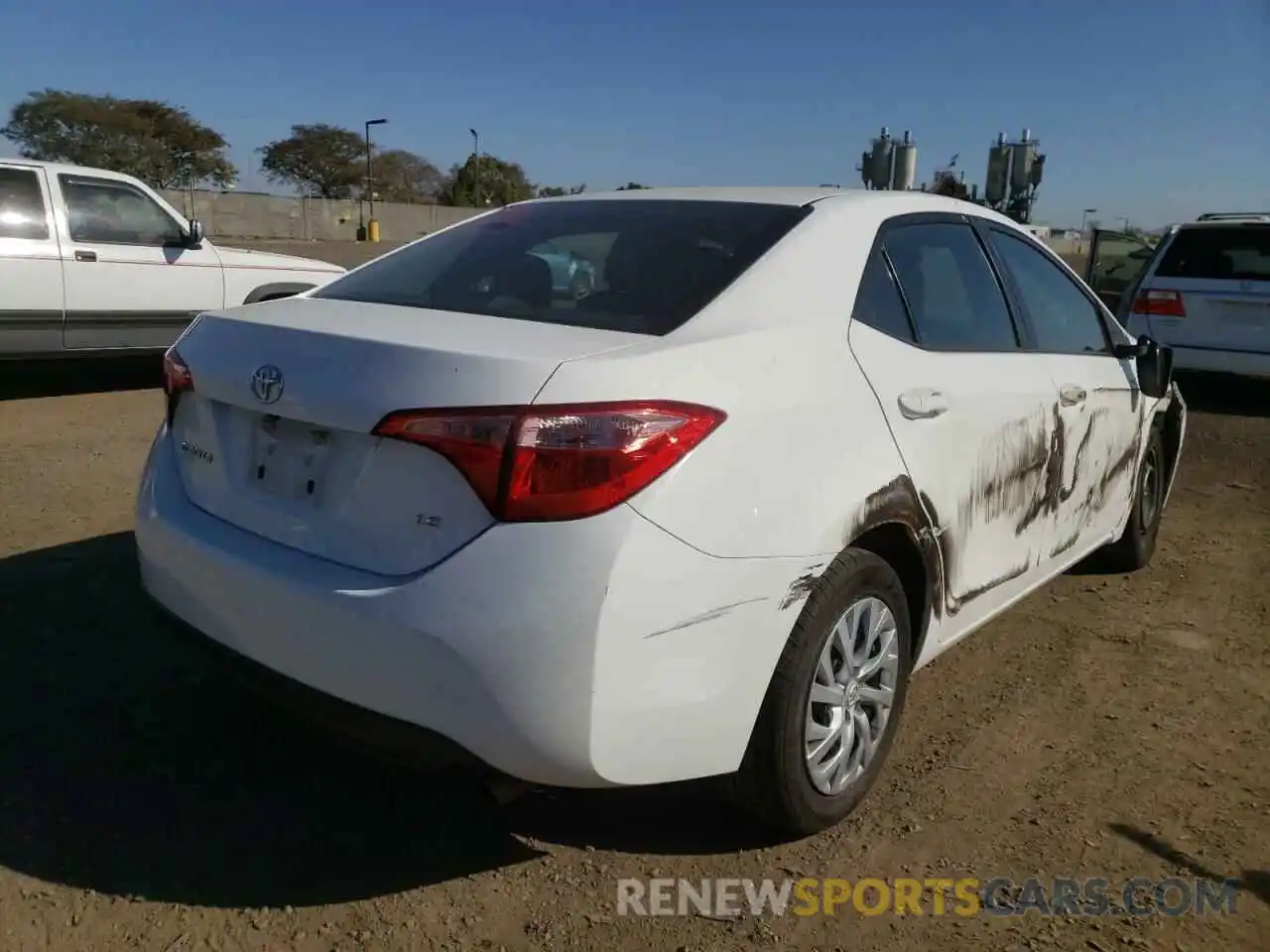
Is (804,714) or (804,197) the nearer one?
(804,714)

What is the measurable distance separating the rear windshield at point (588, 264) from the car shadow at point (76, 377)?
6.20m

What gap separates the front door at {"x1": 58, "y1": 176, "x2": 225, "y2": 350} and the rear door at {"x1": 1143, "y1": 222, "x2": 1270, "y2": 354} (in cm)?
819

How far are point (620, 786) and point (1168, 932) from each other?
1.35 m

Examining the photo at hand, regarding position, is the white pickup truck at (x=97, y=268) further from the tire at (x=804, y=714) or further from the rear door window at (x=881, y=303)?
the tire at (x=804, y=714)

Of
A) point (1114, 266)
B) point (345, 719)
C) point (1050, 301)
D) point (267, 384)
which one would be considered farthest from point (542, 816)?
point (1114, 266)

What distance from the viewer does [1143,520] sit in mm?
4953

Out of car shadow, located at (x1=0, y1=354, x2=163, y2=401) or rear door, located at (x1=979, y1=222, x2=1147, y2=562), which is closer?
rear door, located at (x1=979, y1=222, x2=1147, y2=562)

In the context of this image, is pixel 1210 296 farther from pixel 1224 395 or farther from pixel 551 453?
pixel 551 453

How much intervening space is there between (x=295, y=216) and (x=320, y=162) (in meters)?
21.3

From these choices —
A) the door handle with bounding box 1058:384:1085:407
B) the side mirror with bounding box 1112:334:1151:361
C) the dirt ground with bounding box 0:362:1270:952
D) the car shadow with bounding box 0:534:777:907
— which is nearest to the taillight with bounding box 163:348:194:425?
the car shadow with bounding box 0:534:777:907

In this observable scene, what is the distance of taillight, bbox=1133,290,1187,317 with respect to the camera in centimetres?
939

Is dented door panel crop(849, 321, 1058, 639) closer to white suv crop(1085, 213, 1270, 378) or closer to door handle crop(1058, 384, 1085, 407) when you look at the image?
door handle crop(1058, 384, 1085, 407)

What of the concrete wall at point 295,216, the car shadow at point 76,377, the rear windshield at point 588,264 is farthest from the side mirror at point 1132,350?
the concrete wall at point 295,216

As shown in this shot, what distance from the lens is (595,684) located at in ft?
7.11
